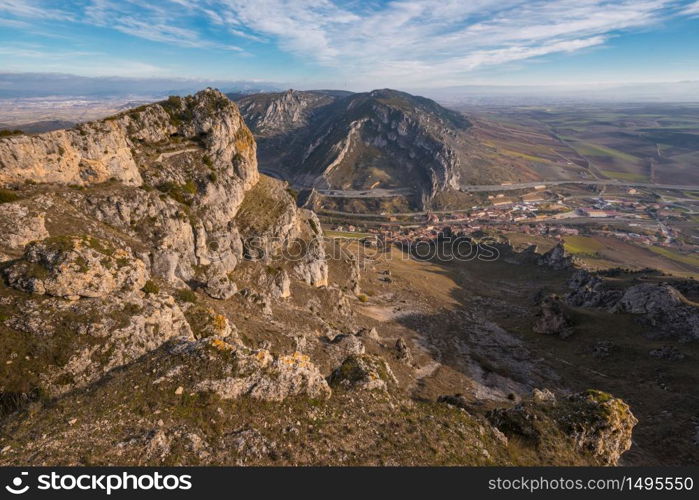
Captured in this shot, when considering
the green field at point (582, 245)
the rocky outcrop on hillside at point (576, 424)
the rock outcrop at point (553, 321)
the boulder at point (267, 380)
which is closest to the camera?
the boulder at point (267, 380)

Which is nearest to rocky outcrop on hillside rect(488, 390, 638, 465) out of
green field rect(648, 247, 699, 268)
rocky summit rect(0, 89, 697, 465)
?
rocky summit rect(0, 89, 697, 465)

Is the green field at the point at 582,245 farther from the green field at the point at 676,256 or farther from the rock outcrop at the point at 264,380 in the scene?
the rock outcrop at the point at 264,380

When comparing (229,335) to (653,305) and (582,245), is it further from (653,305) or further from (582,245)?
(582,245)

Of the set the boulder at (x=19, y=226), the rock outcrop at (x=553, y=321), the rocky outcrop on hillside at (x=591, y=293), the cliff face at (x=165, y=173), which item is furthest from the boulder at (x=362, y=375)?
the rocky outcrop on hillside at (x=591, y=293)

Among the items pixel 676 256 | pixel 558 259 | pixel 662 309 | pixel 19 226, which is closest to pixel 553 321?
pixel 662 309

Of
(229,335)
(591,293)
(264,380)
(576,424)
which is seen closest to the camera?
(264,380)

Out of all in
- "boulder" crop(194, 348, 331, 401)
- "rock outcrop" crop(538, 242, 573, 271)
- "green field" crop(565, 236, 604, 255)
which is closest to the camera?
"boulder" crop(194, 348, 331, 401)

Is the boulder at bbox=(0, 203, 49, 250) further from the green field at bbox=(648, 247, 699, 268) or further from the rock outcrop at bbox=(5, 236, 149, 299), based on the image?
the green field at bbox=(648, 247, 699, 268)
